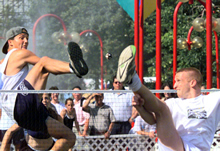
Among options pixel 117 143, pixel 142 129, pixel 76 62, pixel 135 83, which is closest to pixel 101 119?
pixel 117 143

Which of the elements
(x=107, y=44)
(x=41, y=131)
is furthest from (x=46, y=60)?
(x=107, y=44)

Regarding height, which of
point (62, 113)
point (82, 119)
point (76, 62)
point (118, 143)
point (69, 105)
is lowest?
point (118, 143)

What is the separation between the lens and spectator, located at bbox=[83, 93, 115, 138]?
20.4ft

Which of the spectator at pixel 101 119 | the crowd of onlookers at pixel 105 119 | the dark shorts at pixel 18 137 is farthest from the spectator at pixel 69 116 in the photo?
the dark shorts at pixel 18 137

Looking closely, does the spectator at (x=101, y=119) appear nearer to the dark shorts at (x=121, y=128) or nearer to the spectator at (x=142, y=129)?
the dark shorts at (x=121, y=128)

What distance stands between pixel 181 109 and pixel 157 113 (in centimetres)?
37

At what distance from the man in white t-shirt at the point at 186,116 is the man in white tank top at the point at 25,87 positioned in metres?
1.64

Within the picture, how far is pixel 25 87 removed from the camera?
17.7 ft

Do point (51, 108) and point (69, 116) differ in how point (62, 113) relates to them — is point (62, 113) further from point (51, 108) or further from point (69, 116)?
point (51, 108)

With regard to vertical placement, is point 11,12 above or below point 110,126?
above

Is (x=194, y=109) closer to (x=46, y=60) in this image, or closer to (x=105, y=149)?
(x=46, y=60)

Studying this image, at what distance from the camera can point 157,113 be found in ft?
12.9

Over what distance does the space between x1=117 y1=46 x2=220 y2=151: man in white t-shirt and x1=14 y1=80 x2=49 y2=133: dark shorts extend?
1878mm

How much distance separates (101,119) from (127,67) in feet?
9.55
